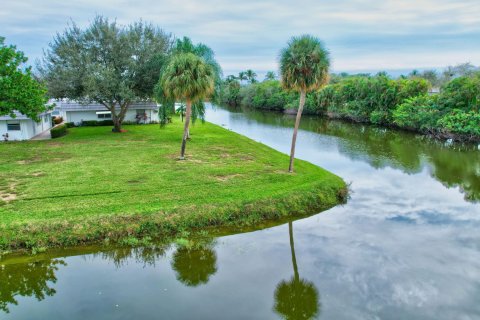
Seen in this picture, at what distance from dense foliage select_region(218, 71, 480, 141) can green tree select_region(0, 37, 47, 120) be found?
14043mm

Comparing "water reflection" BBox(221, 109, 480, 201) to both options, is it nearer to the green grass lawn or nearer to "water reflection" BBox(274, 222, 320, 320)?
the green grass lawn

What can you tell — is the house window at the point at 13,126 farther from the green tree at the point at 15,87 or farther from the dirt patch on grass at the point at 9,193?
the dirt patch on grass at the point at 9,193

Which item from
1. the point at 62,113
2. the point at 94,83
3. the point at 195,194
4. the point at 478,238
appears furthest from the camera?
the point at 62,113

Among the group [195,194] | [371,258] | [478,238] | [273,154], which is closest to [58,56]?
[273,154]

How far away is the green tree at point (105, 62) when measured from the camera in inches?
1200

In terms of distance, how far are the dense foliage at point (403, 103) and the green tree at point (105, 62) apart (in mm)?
7777

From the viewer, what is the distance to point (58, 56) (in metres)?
32.0

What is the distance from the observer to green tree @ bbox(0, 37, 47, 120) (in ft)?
79.6

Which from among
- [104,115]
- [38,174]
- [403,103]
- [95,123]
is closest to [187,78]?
[38,174]

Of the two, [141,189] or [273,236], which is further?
[141,189]

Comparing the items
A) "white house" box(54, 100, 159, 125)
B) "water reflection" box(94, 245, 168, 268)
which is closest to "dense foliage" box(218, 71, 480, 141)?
"white house" box(54, 100, 159, 125)

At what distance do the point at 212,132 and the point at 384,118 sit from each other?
25.9 m

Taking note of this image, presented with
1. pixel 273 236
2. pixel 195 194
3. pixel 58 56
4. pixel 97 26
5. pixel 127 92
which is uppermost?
pixel 97 26

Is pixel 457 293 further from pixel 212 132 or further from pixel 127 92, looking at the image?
pixel 212 132
